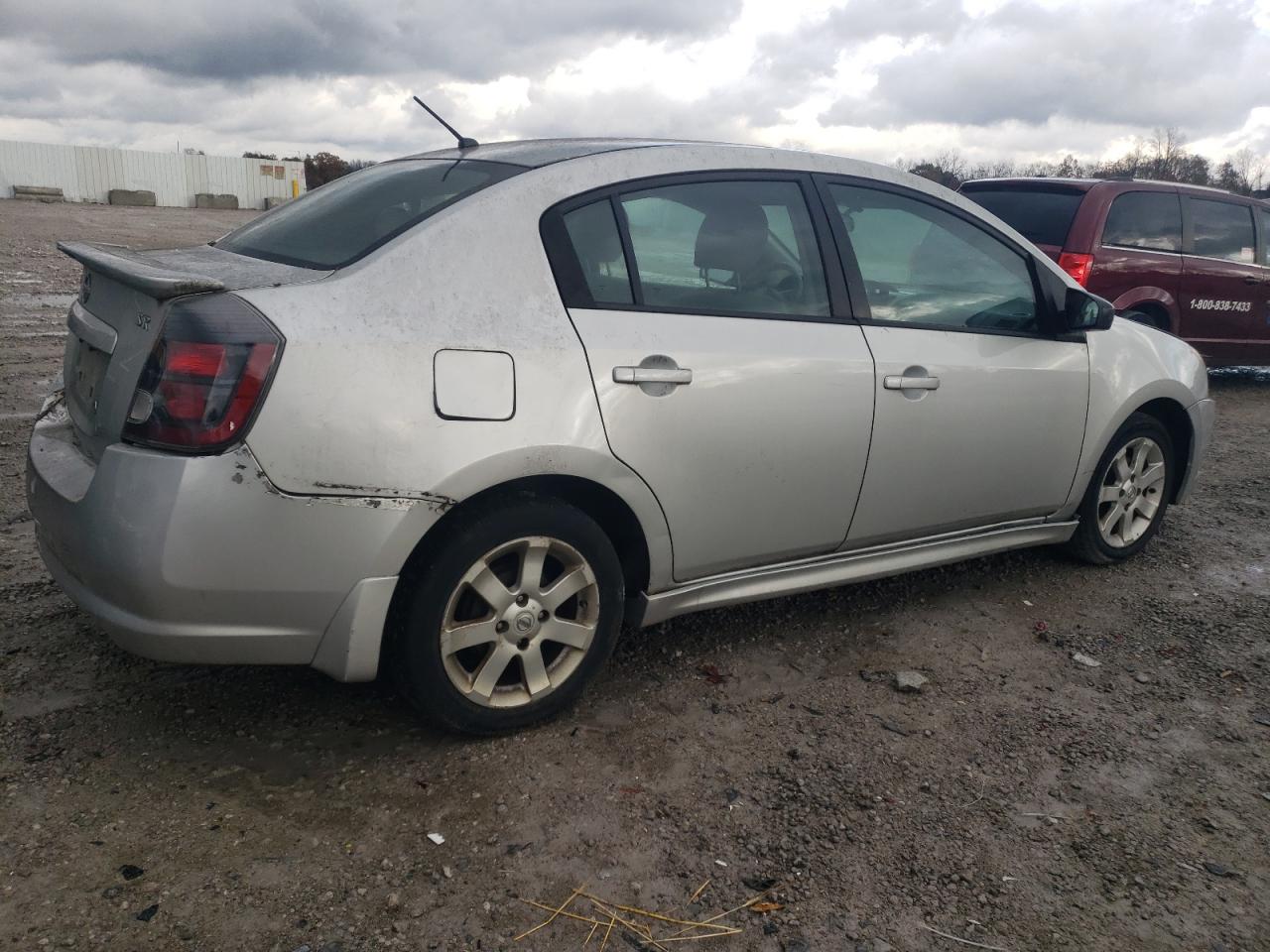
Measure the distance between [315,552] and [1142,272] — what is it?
24.4ft

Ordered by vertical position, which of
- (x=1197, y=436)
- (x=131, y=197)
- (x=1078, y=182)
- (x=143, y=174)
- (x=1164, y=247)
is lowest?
(x=1197, y=436)

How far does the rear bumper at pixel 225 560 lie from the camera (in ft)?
8.11

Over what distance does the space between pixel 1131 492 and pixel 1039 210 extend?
→ 13.0ft

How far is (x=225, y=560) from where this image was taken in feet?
8.23

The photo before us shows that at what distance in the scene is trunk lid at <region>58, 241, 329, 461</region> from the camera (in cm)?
262

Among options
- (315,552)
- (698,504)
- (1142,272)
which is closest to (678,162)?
(698,504)

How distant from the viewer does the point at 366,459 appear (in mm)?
2580

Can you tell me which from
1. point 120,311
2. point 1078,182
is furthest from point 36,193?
point 120,311

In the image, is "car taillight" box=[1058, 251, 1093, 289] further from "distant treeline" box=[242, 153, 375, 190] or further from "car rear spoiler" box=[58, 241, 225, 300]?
"distant treeline" box=[242, 153, 375, 190]

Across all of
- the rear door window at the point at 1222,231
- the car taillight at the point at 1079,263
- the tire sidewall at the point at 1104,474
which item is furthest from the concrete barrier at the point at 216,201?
the tire sidewall at the point at 1104,474

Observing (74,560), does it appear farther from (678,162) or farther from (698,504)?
(678,162)

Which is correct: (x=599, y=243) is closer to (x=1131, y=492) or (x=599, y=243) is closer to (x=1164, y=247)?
(x=1131, y=492)

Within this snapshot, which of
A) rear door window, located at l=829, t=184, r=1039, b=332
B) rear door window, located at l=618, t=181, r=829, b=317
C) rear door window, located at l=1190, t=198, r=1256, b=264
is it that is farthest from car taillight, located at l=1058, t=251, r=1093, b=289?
rear door window, located at l=618, t=181, r=829, b=317

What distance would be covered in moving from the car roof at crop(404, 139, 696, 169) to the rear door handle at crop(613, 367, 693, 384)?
0.69 metres
